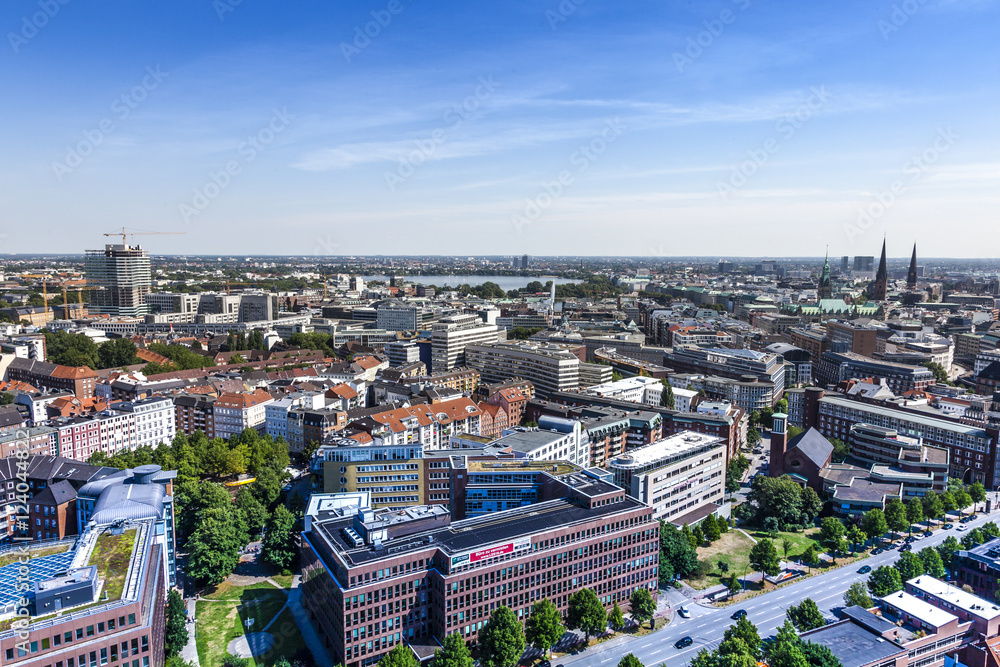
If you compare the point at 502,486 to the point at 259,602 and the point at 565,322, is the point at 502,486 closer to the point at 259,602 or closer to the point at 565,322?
the point at 259,602

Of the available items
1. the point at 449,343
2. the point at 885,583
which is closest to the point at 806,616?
the point at 885,583

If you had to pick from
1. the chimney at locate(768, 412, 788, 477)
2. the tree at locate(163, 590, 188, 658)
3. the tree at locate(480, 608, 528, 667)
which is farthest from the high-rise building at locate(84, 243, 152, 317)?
the tree at locate(480, 608, 528, 667)

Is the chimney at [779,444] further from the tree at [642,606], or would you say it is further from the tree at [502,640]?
the tree at [502,640]

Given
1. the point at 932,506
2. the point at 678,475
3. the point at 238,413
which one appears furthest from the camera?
the point at 238,413

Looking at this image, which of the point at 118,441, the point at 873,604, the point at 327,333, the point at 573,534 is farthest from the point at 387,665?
the point at 327,333

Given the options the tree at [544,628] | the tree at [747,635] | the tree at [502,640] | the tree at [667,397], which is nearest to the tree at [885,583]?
the tree at [747,635]

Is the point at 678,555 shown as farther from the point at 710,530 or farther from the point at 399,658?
the point at 399,658
